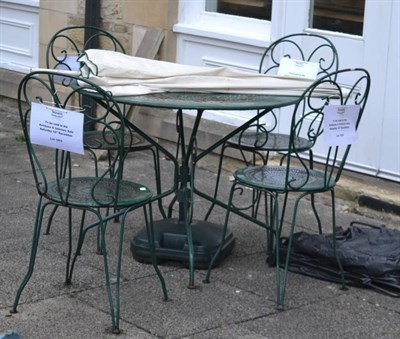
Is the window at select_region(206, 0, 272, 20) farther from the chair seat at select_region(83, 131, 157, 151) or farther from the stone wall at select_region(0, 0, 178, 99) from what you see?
→ the chair seat at select_region(83, 131, 157, 151)

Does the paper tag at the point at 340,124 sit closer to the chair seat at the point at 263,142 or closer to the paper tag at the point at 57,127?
the chair seat at the point at 263,142

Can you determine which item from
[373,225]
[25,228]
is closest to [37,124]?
[25,228]

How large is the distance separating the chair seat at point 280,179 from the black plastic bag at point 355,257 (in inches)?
16.9

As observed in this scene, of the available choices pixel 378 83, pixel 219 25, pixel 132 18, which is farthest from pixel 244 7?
pixel 378 83

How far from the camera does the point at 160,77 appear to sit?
539 cm

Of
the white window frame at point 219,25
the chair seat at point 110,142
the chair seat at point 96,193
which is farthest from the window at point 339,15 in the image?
the chair seat at point 96,193

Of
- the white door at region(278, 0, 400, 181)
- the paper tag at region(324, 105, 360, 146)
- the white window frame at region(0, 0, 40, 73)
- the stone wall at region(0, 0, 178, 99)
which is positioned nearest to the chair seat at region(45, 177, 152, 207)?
the paper tag at region(324, 105, 360, 146)

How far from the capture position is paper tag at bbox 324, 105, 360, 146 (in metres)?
5.02

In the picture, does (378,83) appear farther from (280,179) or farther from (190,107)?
(190,107)

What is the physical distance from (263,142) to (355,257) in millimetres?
975

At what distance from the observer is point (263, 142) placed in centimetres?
600

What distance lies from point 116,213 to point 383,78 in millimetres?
2688

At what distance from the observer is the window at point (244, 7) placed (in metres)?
7.81

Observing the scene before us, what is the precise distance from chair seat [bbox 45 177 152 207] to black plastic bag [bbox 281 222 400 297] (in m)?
1.13
